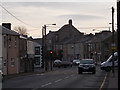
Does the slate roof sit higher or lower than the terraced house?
higher

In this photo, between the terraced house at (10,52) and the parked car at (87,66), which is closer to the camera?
the parked car at (87,66)

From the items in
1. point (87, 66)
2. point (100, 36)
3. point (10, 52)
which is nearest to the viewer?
point (87, 66)

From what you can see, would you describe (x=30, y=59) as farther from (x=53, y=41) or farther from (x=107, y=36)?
(x=53, y=41)

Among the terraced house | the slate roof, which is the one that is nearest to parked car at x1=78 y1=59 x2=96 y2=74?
the terraced house

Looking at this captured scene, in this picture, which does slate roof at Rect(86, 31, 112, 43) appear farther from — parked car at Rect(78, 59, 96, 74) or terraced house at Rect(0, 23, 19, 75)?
parked car at Rect(78, 59, 96, 74)

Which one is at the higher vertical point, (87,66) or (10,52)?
(10,52)

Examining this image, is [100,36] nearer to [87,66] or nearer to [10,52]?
[10,52]

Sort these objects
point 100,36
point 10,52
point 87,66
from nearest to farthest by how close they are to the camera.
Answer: point 87,66 → point 10,52 → point 100,36

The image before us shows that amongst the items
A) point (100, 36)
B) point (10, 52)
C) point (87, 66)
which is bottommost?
point (87, 66)

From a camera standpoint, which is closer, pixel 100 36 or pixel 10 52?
pixel 10 52

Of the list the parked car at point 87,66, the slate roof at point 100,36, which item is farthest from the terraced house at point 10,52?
the slate roof at point 100,36

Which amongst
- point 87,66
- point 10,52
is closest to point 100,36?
point 10,52

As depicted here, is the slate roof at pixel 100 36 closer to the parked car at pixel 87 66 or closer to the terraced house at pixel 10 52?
the terraced house at pixel 10 52

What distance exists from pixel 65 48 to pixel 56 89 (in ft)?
397
